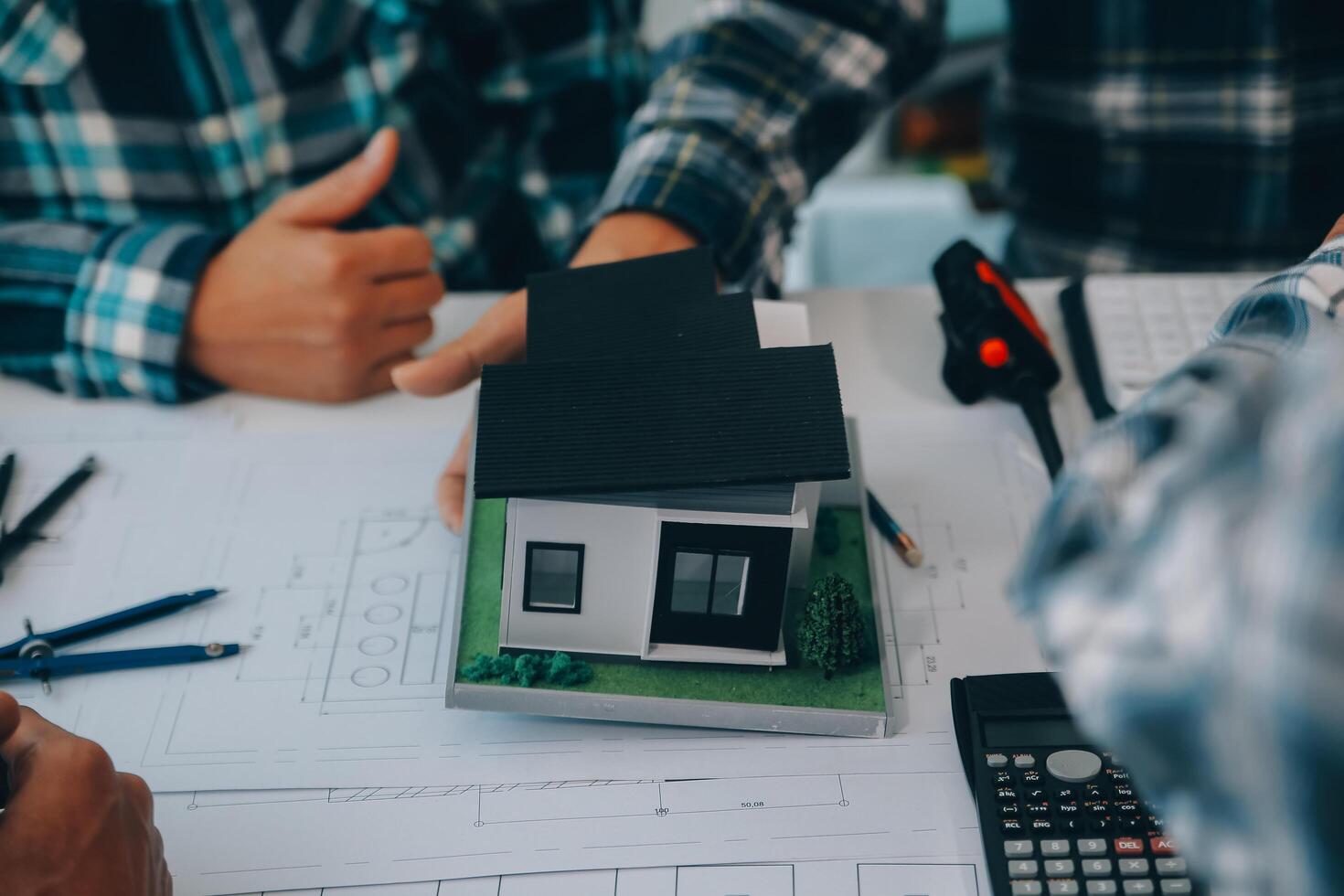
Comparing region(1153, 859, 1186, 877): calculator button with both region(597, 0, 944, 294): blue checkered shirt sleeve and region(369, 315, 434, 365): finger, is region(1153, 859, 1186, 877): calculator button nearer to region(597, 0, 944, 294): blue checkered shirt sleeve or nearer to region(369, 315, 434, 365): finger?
region(597, 0, 944, 294): blue checkered shirt sleeve

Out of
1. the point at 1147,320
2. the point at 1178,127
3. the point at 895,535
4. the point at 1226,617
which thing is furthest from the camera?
the point at 1178,127

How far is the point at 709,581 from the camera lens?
61cm

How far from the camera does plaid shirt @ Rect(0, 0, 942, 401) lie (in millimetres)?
871

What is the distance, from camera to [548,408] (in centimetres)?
58

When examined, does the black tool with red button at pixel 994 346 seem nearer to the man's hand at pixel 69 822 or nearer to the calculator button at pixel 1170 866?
the calculator button at pixel 1170 866

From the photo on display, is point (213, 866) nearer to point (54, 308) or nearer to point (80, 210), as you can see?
point (54, 308)

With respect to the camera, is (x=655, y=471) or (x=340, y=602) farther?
(x=340, y=602)

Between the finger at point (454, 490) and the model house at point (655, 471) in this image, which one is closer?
the model house at point (655, 471)

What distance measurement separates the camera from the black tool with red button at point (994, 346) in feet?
Result: 2.61

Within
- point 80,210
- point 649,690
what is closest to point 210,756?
point 649,690

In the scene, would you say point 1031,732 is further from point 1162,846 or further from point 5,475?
point 5,475

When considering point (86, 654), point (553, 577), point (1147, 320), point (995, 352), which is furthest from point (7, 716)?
point (1147, 320)

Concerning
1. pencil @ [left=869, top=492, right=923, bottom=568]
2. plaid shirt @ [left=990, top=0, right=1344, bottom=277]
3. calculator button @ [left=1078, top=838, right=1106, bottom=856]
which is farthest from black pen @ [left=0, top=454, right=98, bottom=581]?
plaid shirt @ [left=990, top=0, right=1344, bottom=277]

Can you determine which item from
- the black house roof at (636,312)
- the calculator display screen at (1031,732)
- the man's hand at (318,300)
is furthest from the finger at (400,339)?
the calculator display screen at (1031,732)
